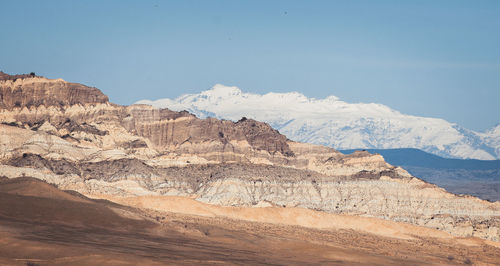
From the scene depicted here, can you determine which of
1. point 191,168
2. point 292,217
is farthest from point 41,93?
point 292,217

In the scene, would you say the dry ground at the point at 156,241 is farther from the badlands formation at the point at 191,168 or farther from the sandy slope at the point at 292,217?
the badlands formation at the point at 191,168

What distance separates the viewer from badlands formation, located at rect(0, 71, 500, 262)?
114000mm

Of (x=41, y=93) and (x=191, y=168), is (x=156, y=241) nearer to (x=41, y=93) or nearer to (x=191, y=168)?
(x=191, y=168)

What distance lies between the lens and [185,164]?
470 feet

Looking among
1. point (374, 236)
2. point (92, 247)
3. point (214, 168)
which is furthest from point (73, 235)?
point (214, 168)

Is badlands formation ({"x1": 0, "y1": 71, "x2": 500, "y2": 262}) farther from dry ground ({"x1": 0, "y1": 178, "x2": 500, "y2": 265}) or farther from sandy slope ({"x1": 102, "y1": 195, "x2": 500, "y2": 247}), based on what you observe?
dry ground ({"x1": 0, "y1": 178, "x2": 500, "y2": 265})

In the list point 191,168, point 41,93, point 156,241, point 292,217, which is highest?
point 41,93

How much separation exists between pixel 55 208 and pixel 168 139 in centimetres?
10018

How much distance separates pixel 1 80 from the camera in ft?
499

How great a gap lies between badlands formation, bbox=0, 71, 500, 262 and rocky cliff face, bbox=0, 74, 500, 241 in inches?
8.0

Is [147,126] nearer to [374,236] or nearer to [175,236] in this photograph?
[374,236]

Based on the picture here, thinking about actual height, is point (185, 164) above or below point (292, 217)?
above

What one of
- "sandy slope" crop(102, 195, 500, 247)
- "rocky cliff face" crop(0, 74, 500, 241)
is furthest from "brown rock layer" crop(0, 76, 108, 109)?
"sandy slope" crop(102, 195, 500, 247)

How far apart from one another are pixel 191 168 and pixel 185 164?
5.68 ft
